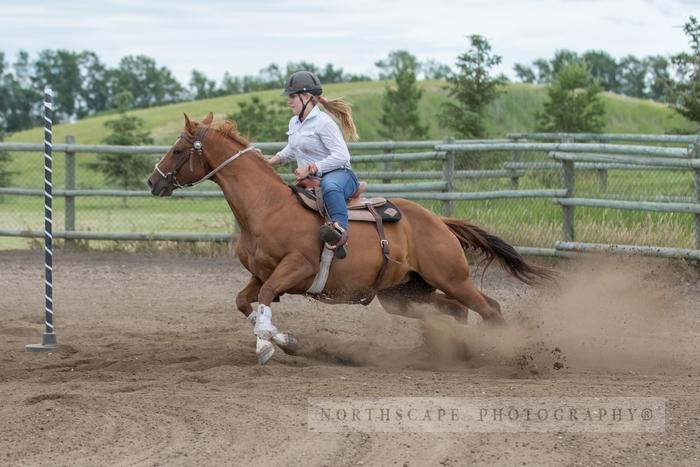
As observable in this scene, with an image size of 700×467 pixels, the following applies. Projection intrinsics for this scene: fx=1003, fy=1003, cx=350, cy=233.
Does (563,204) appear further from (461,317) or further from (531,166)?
(461,317)

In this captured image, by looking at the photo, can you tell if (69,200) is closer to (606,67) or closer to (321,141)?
(321,141)

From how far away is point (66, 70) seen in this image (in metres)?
76.2

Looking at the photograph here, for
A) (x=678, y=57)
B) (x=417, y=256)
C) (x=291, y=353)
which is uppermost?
(x=678, y=57)

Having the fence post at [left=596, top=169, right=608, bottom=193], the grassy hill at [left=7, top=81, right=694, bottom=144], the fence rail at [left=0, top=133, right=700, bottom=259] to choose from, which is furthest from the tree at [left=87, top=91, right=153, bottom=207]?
the fence post at [left=596, top=169, right=608, bottom=193]

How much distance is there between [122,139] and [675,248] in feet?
69.3

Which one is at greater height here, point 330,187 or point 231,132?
point 231,132

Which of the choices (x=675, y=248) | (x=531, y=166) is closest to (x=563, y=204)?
(x=675, y=248)

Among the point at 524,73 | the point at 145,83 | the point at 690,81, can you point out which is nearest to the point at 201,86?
the point at 145,83

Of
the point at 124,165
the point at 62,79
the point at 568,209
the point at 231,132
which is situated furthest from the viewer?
the point at 62,79

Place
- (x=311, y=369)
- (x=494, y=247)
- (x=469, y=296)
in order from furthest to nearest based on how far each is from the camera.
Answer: (x=494, y=247) → (x=469, y=296) → (x=311, y=369)

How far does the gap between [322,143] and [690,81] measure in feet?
54.4

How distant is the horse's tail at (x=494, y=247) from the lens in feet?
31.7

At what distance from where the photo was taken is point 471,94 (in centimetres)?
2847

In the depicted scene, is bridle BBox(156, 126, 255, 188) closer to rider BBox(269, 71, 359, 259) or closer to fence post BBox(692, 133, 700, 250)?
rider BBox(269, 71, 359, 259)
